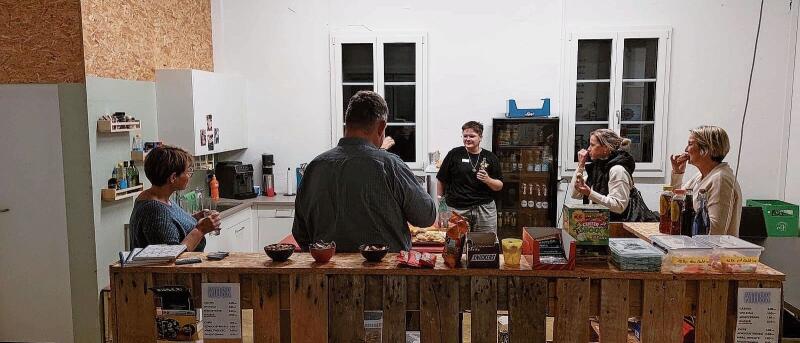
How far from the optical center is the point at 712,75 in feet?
19.8

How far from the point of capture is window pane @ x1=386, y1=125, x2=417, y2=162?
6391mm

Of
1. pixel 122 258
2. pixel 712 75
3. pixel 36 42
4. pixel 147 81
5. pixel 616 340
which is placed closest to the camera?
pixel 616 340

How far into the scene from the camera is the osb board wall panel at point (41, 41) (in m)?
4.09

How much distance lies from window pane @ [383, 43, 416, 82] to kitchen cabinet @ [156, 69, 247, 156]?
1.65m

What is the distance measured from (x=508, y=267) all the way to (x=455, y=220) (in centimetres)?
27

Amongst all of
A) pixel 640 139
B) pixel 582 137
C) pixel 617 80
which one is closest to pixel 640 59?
pixel 617 80

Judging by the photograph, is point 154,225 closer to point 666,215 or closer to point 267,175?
point 666,215

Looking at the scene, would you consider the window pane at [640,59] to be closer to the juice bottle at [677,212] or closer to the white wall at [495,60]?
the white wall at [495,60]

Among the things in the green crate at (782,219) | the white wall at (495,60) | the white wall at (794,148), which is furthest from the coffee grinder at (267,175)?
the white wall at (794,148)

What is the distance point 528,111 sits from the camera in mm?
5898

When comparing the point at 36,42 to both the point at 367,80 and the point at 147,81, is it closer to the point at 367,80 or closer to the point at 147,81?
the point at 147,81

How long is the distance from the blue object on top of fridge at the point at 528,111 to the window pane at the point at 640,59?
3.01 ft

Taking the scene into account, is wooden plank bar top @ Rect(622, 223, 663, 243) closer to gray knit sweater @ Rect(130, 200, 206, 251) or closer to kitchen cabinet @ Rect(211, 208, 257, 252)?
gray knit sweater @ Rect(130, 200, 206, 251)

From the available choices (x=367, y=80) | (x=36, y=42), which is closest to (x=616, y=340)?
(x=36, y=42)
